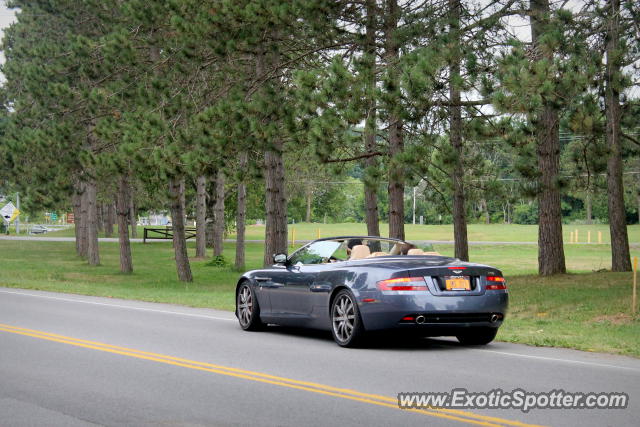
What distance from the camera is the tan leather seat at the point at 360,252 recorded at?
1323 cm

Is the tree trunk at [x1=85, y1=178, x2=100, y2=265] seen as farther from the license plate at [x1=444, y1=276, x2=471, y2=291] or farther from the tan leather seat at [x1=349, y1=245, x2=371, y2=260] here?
the license plate at [x1=444, y1=276, x2=471, y2=291]

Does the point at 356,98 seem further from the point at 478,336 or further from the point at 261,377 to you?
the point at 261,377

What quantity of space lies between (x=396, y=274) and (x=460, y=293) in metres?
A: 0.78

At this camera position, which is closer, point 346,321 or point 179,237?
point 346,321

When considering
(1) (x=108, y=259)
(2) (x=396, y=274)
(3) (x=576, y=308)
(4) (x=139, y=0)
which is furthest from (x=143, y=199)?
(2) (x=396, y=274)

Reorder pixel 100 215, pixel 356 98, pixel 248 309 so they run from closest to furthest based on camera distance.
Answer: pixel 248 309 → pixel 356 98 → pixel 100 215

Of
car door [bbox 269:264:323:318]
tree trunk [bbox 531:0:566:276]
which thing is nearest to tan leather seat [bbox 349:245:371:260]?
car door [bbox 269:264:323:318]

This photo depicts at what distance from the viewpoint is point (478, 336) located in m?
12.7

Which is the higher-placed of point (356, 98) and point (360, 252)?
point (356, 98)

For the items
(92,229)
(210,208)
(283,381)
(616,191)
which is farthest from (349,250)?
(210,208)

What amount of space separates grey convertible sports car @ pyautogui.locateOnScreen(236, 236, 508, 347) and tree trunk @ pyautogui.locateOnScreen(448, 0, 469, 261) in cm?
581

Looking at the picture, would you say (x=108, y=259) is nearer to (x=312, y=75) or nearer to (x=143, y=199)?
(x=143, y=199)

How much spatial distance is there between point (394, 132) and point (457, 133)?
12.3ft

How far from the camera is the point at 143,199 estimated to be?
Result: 69812 millimetres
